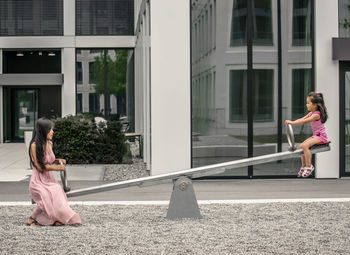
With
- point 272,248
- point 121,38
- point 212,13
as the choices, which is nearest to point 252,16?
point 212,13

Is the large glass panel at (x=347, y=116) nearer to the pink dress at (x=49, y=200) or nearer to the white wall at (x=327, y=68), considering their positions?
the white wall at (x=327, y=68)

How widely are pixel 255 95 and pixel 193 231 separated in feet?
21.5

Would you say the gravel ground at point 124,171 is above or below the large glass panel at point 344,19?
below

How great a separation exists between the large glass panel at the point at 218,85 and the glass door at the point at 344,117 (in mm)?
2048

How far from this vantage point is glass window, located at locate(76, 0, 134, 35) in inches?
1136

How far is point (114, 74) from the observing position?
97.9 feet

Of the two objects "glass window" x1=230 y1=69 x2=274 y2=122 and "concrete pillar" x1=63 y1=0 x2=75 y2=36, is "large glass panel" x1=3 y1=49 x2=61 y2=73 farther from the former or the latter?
"glass window" x1=230 y1=69 x2=274 y2=122

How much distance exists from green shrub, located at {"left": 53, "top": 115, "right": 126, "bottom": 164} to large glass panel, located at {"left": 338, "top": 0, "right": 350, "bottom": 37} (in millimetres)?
6611

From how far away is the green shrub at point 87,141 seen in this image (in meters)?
18.1

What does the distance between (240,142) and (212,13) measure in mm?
2809

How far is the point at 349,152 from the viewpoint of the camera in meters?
14.7

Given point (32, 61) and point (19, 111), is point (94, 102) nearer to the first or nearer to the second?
point (32, 61)

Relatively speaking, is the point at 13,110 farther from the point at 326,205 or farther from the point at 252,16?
the point at 326,205

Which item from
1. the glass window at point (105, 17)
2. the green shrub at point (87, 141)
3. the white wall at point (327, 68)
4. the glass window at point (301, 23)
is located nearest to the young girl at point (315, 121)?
the white wall at point (327, 68)
